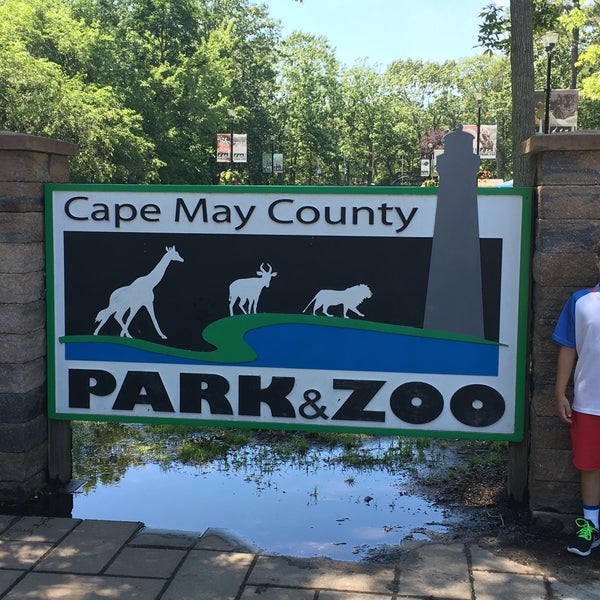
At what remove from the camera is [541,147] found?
3928mm

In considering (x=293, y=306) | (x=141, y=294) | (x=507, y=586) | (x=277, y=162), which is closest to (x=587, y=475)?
(x=507, y=586)

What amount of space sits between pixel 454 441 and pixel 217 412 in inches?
78.2

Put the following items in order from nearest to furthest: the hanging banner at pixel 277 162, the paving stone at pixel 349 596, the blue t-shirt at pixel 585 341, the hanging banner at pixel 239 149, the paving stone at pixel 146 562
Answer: the paving stone at pixel 349 596 → the paving stone at pixel 146 562 → the blue t-shirt at pixel 585 341 → the hanging banner at pixel 239 149 → the hanging banner at pixel 277 162

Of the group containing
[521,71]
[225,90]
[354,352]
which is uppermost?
[225,90]

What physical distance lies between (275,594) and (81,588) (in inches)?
33.9

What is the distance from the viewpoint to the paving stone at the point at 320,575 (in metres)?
3.41

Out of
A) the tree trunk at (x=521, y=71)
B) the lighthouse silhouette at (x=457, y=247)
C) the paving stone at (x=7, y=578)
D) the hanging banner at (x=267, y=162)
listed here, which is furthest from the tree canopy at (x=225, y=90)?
the paving stone at (x=7, y=578)

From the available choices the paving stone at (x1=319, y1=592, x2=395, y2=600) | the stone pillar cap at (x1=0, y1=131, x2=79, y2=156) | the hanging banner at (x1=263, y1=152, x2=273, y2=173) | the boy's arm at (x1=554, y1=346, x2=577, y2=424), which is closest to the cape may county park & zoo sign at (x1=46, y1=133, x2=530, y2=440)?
the stone pillar cap at (x1=0, y1=131, x2=79, y2=156)

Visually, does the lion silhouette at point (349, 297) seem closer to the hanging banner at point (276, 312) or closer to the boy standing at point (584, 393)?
the hanging banner at point (276, 312)

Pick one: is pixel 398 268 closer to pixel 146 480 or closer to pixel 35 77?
pixel 146 480

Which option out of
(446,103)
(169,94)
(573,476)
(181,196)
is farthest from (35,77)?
(446,103)

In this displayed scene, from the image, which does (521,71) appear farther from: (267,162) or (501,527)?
(267,162)

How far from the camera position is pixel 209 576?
350 centimetres

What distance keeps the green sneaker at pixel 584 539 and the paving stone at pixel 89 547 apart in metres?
2.23
